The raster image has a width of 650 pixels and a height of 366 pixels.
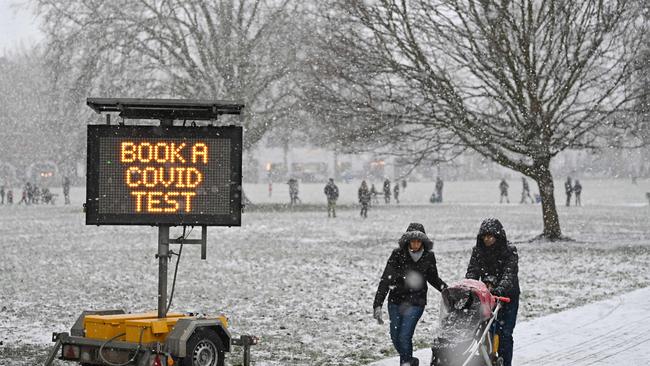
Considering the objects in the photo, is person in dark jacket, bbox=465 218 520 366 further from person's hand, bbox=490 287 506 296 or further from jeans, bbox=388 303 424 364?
jeans, bbox=388 303 424 364

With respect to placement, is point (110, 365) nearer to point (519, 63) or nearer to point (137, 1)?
point (519, 63)

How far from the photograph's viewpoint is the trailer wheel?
8508 millimetres

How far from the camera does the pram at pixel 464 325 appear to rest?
7.53 m

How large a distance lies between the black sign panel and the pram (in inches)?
82.7

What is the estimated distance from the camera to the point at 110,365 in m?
8.42

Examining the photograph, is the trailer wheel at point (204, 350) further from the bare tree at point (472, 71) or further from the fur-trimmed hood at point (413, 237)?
the bare tree at point (472, 71)

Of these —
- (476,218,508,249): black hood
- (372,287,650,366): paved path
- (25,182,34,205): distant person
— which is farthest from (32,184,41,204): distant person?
(476,218,508,249): black hood

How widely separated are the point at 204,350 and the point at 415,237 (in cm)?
198

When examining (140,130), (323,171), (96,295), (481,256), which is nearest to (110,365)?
(140,130)

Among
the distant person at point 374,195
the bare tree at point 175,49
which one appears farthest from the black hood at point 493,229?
the distant person at point 374,195

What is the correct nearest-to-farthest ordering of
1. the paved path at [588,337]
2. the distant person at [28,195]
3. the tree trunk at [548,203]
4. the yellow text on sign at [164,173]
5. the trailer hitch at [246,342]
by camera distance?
Result: the yellow text on sign at [164,173] < the trailer hitch at [246,342] < the paved path at [588,337] < the tree trunk at [548,203] < the distant person at [28,195]

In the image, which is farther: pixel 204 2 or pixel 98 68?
pixel 204 2

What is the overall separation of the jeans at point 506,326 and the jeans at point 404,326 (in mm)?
723

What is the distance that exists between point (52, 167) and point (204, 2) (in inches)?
1692
